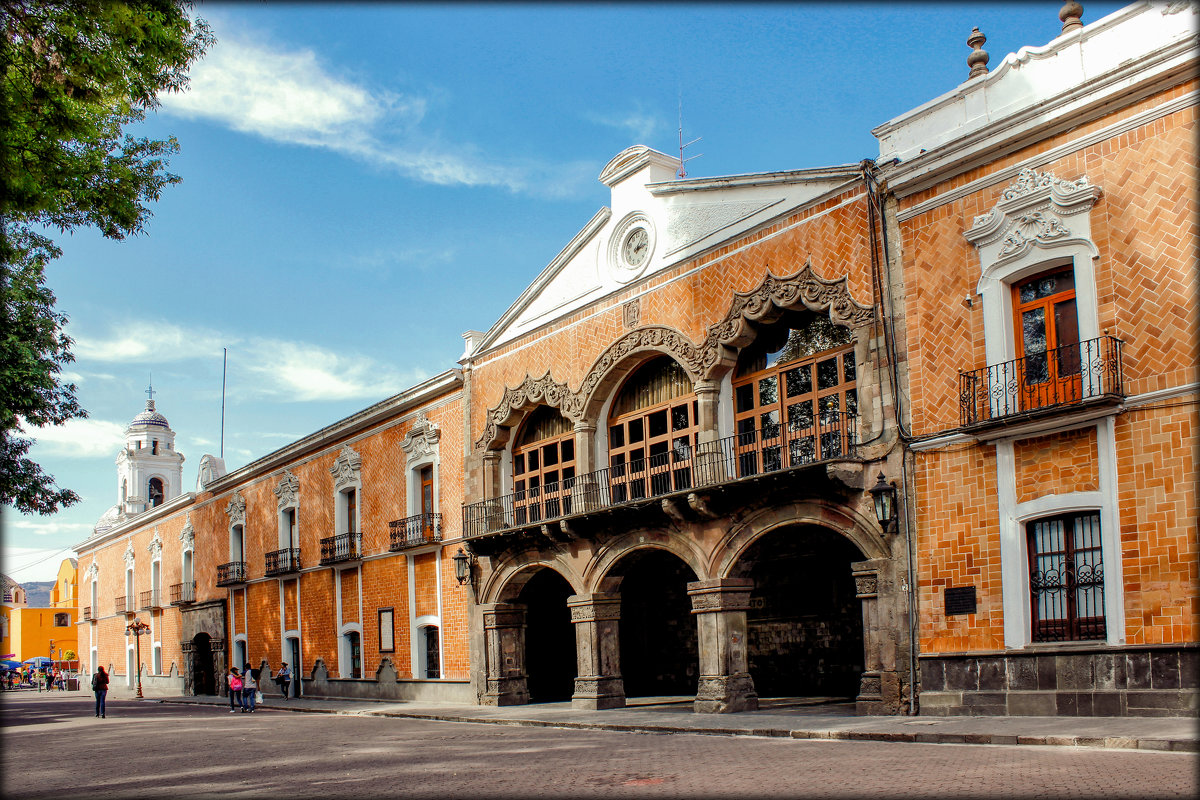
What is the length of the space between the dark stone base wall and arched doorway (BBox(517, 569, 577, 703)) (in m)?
11.4

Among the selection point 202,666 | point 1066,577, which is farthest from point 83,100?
point 202,666

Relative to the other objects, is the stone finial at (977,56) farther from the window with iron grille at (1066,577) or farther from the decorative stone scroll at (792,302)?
the window with iron grille at (1066,577)

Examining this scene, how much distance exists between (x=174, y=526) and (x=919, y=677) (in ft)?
121

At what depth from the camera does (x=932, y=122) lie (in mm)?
15555

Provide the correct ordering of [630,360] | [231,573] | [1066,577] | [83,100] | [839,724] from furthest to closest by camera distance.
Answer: [231,573] → [630,360] → [839,724] → [1066,577] → [83,100]

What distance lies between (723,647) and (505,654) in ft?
23.8

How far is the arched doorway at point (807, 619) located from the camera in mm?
20531

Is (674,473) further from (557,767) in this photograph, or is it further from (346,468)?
(346,468)

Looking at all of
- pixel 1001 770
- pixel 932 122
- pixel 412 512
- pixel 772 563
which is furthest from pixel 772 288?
pixel 412 512

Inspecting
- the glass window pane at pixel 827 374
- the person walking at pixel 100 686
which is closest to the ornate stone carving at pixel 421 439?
the person walking at pixel 100 686

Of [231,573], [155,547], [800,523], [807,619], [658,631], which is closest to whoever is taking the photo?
[800,523]

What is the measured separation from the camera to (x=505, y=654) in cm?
2347

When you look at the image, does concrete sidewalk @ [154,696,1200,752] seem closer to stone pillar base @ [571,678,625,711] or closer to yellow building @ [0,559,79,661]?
stone pillar base @ [571,678,625,711]

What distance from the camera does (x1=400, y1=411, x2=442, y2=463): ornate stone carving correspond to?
26.9m
